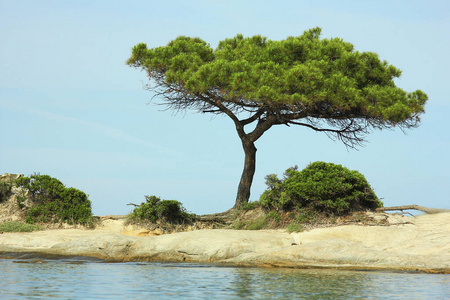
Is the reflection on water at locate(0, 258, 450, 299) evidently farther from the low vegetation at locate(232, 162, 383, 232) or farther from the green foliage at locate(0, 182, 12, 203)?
the green foliage at locate(0, 182, 12, 203)

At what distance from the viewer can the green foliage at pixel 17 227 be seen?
18.8 meters

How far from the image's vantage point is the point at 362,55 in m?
21.9

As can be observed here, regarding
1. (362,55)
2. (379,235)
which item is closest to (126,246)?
(379,235)

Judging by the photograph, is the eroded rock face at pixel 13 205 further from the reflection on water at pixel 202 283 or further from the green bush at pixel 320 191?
the green bush at pixel 320 191

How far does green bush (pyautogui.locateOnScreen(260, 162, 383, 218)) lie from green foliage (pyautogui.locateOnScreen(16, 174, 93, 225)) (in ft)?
25.9

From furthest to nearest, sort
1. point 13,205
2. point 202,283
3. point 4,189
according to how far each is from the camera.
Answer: point 4,189
point 13,205
point 202,283

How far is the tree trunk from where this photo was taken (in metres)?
21.1

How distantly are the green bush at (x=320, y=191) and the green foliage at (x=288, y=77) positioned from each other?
9.97 feet

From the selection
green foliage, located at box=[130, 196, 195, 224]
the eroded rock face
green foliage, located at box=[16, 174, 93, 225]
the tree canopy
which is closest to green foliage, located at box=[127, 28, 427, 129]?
the tree canopy

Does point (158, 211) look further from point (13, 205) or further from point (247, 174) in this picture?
point (13, 205)

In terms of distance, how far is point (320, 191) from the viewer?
55.7 feet

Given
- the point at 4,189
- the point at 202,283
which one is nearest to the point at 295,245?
the point at 202,283

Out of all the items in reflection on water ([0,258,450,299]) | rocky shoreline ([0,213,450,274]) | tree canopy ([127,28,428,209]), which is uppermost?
tree canopy ([127,28,428,209])

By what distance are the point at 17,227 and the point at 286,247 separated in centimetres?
1146
